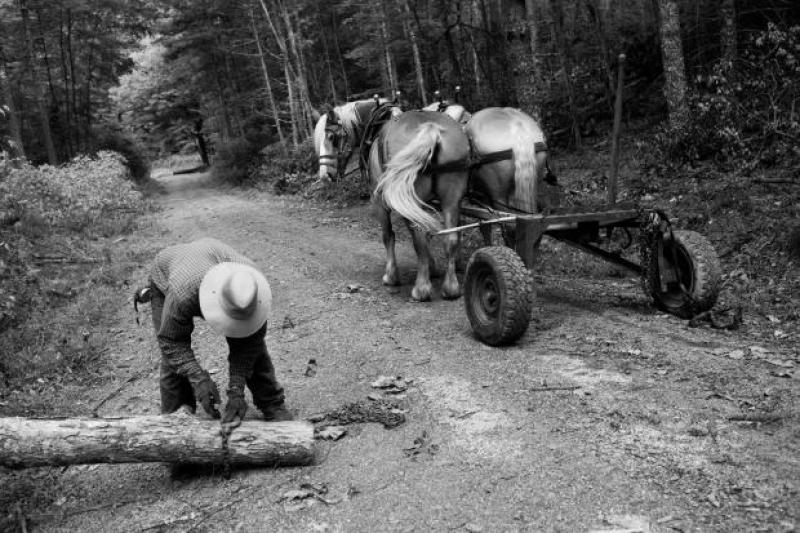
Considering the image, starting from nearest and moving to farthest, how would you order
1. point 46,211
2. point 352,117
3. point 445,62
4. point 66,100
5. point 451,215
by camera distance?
1. point 451,215
2. point 352,117
3. point 46,211
4. point 445,62
5. point 66,100

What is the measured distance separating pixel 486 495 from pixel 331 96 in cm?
2358

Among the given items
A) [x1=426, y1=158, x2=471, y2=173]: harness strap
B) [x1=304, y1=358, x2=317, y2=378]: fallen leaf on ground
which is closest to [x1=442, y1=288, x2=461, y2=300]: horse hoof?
[x1=426, y1=158, x2=471, y2=173]: harness strap

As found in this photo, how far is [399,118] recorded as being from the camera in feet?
23.7

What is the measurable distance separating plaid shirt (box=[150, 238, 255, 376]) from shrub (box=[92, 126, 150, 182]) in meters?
27.9

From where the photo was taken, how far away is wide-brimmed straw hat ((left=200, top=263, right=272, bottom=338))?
12.0ft

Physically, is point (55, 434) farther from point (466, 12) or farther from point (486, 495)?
point (466, 12)

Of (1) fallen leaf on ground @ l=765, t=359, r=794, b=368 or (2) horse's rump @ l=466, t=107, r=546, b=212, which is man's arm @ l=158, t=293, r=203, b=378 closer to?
(2) horse's rump @ l=466, t=107, r=546, b=212

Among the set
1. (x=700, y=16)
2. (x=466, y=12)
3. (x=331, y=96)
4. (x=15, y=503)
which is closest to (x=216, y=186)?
(x=331, y=96)

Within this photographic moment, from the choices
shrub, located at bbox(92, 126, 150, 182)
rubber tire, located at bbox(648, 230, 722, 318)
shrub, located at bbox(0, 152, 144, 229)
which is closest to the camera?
rubber tire, located at bbox(648, 230, 722, 318)

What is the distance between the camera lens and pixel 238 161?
26234mm

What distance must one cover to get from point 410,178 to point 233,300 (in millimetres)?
3431

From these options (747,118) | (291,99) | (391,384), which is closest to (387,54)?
(291,99)

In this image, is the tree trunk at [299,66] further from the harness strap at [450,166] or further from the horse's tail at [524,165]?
the horse's tail at [524,165]

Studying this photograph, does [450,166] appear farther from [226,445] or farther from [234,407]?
[226,445]
